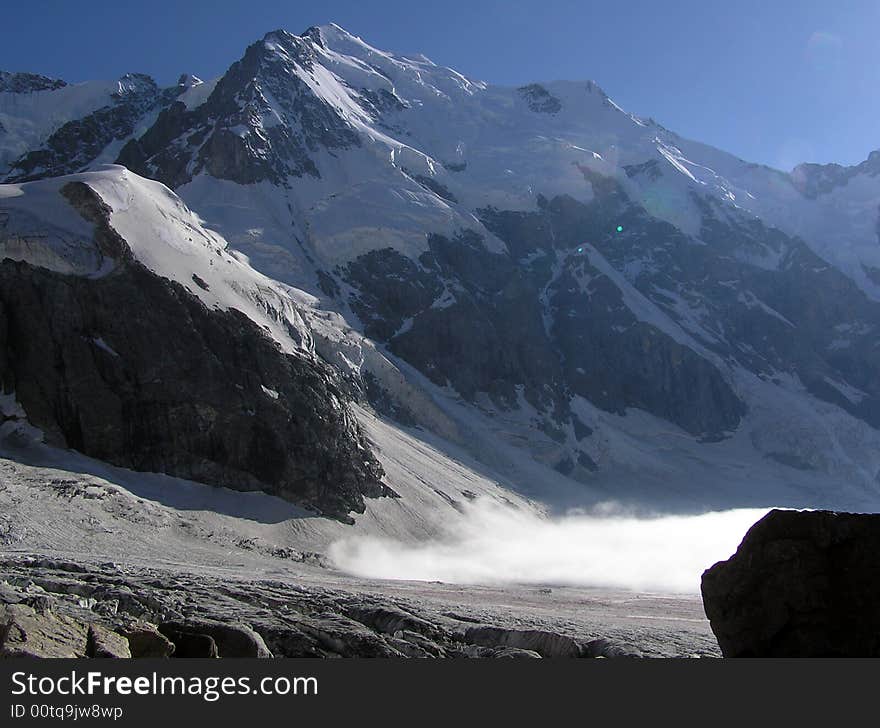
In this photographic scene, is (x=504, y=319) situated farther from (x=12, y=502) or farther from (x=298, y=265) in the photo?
(x=12, y=502)

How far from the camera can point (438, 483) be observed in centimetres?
10019

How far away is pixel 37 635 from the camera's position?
1695 centimetres

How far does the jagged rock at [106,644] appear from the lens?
17.0 metres

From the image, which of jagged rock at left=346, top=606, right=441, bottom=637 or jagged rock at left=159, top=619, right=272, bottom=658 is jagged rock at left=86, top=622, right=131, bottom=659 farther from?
jagged rock at left=346, top=606, right=441, bottom=637

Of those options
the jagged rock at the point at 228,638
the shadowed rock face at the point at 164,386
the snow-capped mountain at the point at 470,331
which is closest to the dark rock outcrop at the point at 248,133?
the snow-capped mountain at the point at 470,331

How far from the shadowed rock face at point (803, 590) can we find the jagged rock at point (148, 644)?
11.1 meters

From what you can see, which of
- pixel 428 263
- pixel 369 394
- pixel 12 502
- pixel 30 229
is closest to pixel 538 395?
pixel 428 263

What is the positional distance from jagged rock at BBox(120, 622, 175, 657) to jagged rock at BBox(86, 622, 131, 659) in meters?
0.20

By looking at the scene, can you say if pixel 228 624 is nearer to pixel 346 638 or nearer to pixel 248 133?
pixel 346 638

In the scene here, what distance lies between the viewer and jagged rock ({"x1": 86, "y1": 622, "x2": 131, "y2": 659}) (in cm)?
1697

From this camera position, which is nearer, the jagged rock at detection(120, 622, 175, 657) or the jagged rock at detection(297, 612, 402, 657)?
the jagged rock at detection(120, 622, 175, 657)

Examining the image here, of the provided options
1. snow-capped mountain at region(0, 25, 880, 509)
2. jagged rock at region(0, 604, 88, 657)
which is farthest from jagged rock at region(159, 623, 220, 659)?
snow-capped mountain at region(0, 25, 880, 509)

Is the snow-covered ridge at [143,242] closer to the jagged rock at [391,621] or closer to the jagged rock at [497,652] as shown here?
the jagged rock at [391,621]

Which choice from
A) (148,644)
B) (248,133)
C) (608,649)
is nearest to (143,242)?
(608,649)
